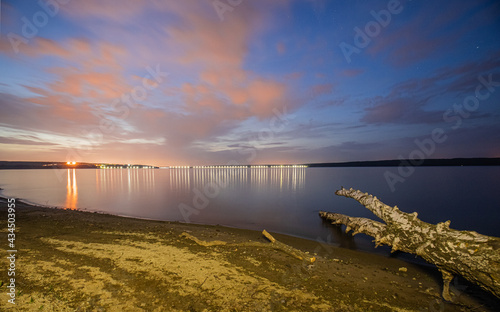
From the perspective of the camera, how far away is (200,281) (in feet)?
17.4

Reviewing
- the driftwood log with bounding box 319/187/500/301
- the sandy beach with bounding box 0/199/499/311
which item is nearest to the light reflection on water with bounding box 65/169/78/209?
the sandy beach with bounding box 0/199/499/311

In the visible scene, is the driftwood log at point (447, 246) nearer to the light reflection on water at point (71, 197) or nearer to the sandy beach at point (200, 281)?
the sandy beach at point (200, 281)

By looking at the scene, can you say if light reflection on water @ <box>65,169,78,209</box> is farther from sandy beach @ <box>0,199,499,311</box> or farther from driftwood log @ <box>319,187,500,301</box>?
driftwood log @ <box>319,187,500,301</box>

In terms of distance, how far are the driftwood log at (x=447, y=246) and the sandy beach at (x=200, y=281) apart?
1049 mm

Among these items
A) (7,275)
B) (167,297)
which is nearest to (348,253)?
(167,297)

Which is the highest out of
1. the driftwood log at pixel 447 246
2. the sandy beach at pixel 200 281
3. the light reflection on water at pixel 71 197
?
the driftwood log at pixel 447 246

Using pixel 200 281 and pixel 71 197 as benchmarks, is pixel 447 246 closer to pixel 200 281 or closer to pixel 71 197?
pixel 200 281

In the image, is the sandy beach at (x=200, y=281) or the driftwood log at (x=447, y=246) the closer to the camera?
the sandy beach at (x=200, y=281)

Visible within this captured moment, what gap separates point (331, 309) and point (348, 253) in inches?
257

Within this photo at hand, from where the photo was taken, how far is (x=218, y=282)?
528cm

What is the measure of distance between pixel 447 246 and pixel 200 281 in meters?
6.73

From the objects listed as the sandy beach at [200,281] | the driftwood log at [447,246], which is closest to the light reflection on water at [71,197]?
the sandy beach at [200,281]

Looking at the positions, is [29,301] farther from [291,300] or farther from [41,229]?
[41,229]

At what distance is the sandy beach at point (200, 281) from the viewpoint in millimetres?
4406
